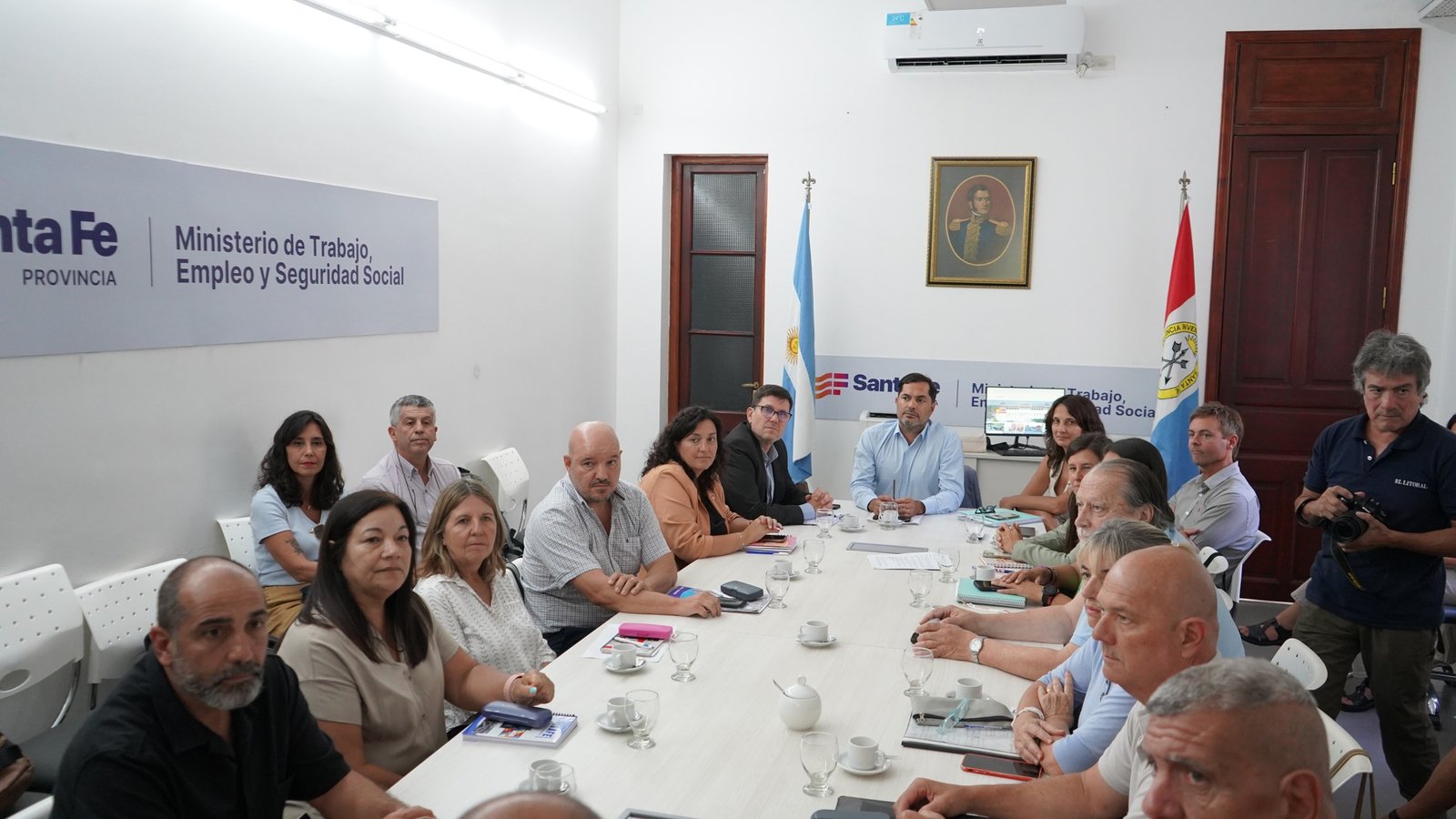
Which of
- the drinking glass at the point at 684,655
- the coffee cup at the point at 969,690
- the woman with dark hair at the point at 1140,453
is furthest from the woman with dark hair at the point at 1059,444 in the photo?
the drinking glass at the point at 684,655

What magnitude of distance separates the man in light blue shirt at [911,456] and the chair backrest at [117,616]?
3.29m

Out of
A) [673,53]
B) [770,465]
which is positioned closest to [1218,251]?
[770,465]

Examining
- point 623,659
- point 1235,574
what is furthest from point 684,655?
point 1235,574

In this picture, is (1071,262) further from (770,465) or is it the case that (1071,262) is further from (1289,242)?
(770,465)

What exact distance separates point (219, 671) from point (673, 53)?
6.24m

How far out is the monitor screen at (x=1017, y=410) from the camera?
6828 millimetres

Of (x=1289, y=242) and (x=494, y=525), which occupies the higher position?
(x=1289, y=242)

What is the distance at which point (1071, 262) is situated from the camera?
6.98 meters

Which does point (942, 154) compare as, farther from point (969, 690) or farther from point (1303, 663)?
point (969, 690)

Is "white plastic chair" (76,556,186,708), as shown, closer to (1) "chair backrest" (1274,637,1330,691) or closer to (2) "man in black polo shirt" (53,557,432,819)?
(2) "man in black polo shirt" (53,557,432,819)

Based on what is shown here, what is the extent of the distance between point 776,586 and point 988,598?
745 millimetres

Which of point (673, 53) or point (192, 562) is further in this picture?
point (673, 53)

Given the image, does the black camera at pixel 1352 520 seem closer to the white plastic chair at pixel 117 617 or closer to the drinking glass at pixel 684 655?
the drinking glass at pixel 684 655

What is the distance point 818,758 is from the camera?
2217 mm
